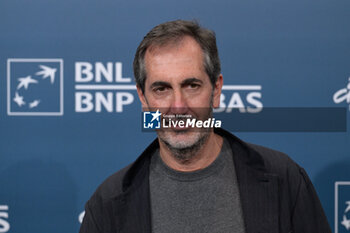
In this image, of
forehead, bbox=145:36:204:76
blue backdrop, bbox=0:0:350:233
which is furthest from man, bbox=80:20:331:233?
blue backdrop, bbox=0:0:350:233

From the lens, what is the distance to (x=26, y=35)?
5.72 feet

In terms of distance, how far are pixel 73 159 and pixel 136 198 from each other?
2.54ft

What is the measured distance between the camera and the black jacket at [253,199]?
103 centimetres

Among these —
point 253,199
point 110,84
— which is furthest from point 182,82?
point 110,84

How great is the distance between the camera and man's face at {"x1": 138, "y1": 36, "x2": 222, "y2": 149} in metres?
1.04

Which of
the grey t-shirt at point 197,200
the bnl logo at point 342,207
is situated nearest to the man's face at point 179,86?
the grey t-shirt at point 197,200

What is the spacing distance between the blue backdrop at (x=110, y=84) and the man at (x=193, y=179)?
23.2 inches

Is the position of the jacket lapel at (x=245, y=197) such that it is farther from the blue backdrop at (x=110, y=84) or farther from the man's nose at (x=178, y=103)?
the blue backdrop at (x=110, y=84)

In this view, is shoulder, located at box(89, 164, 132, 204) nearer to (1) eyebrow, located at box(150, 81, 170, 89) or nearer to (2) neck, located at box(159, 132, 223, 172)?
Result: (2) neck, located at box(159, 132, 223, 172)

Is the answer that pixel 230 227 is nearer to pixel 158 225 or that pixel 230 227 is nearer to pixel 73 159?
pixel 158 225

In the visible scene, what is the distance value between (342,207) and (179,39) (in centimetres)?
117

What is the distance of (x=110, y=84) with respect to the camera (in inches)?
67.1

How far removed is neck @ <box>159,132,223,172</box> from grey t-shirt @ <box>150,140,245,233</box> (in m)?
0.02

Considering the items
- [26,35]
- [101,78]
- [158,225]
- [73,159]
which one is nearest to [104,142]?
[73,159]
